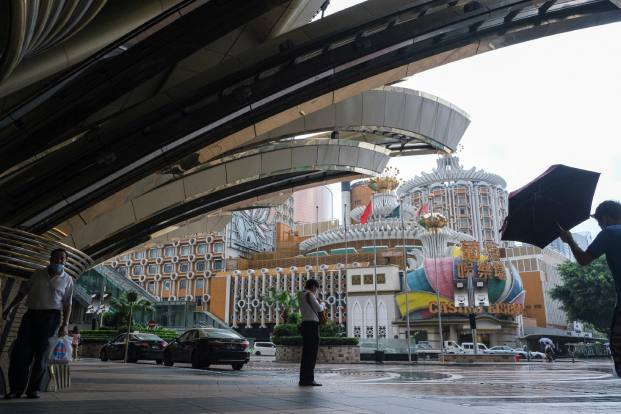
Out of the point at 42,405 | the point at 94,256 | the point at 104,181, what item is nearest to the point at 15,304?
the point at 42,405

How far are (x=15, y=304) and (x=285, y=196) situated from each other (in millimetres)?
16319

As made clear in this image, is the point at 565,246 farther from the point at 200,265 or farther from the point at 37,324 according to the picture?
the point at 37,324

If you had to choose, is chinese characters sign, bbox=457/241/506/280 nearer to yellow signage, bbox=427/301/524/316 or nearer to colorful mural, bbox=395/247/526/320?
colorful mural, bbox=395/247/526/320

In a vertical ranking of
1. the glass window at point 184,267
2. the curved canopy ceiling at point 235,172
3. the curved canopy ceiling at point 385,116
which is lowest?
the curved canopy ceiling at point 235,172

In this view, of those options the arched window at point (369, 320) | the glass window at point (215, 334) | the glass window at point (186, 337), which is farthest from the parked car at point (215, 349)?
the arched window at point (369, 320)

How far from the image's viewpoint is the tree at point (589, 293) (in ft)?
148

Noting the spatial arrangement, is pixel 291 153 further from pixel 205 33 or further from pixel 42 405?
pixel 42 405

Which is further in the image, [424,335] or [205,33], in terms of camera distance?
[424,335]

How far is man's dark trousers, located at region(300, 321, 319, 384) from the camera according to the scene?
27.0 ft

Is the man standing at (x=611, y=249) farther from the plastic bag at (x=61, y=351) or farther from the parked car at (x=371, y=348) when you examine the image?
the parked car at (x=371, y=348)

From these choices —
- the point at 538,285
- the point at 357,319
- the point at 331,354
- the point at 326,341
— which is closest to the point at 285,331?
the point at 326,341

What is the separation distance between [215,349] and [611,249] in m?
14.4

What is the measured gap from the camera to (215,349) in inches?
656

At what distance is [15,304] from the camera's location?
678 centimetres
